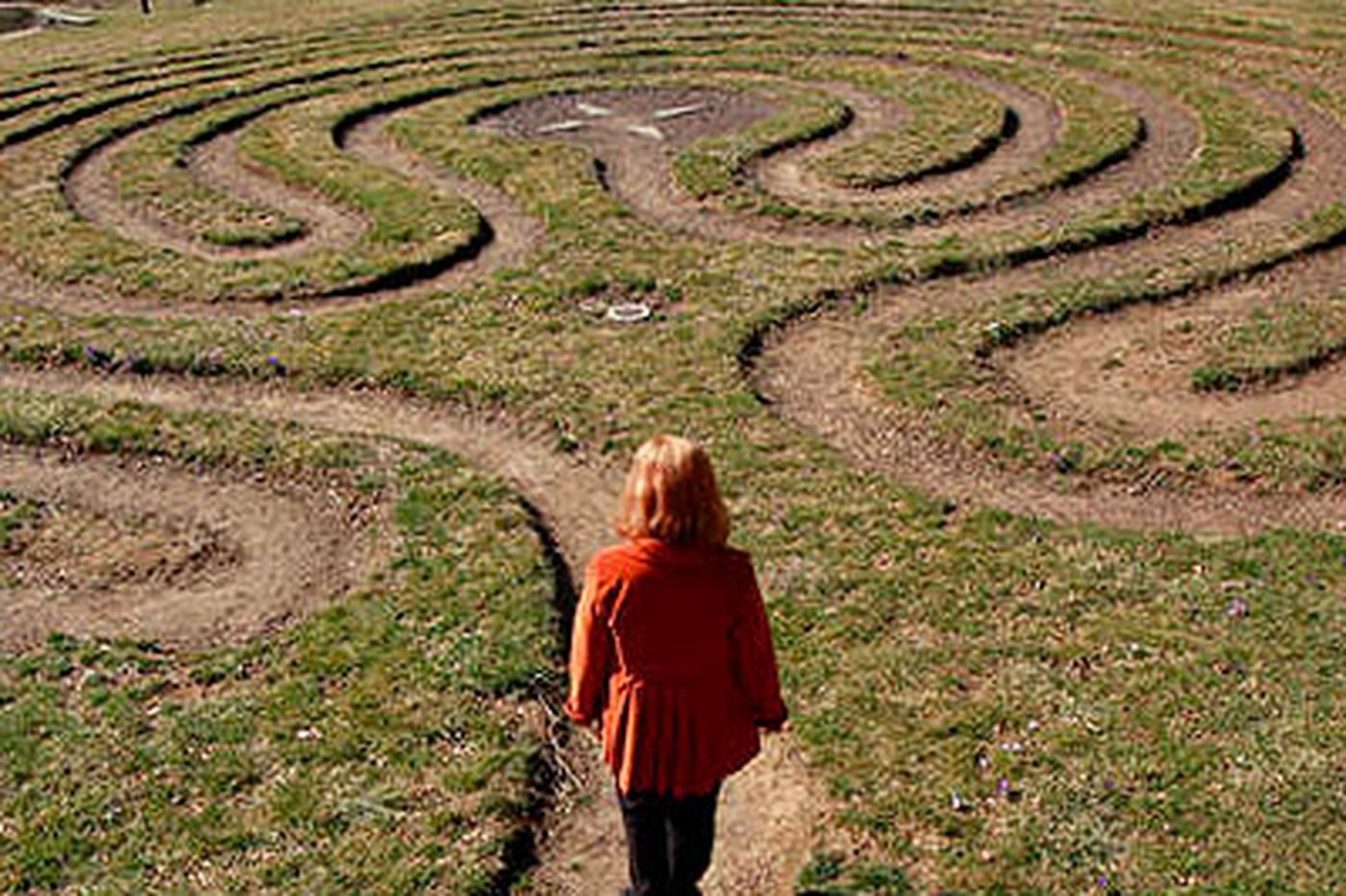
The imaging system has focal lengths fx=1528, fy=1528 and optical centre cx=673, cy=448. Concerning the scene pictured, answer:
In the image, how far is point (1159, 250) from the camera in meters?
27.3

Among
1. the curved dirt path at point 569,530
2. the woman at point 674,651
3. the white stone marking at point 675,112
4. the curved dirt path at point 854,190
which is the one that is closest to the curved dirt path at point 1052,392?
the curved dirt path at point 854,190

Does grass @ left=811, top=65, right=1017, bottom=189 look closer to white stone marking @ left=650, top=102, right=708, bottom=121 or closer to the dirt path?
white stone marking @ left=650, top=102, right=708, bottom=121

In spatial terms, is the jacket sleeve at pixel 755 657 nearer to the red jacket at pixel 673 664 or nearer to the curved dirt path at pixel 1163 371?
the red jacket at pixel 673 664

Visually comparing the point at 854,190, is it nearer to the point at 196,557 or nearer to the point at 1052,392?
the point at 1052,392

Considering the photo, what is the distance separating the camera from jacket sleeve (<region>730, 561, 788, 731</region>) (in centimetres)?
1070

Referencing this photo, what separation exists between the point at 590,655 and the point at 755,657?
1181 mm

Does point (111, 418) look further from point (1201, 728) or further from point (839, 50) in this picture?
point (839, 50)

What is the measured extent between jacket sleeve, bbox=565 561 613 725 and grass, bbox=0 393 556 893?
270 centimetres

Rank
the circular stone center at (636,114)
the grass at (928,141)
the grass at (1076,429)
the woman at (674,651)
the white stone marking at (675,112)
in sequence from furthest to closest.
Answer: the white stone marking at (675,112), the circular stone center at (636,114), the grass at (928,141), the grass at (1076,429), the woman at (674,651)

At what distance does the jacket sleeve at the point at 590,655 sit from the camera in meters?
10.8

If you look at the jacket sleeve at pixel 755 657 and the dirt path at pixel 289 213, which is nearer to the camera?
the jacket sleeve at pixel 755 657

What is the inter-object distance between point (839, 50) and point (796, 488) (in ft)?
86.8

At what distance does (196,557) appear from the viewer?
731 inches

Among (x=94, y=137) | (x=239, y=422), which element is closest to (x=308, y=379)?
(x=239, y=422)
